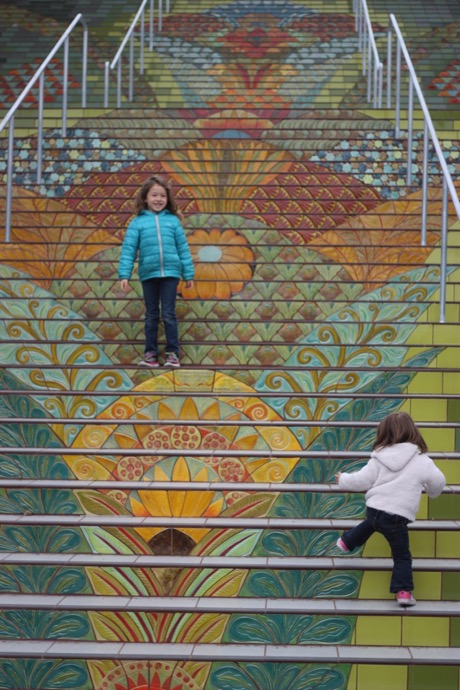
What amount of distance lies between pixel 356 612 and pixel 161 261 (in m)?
2.51

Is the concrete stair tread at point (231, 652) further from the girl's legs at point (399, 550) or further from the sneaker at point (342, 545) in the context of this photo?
the sneaker at point (342, 545)

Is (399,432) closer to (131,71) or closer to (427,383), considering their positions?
(427,383)

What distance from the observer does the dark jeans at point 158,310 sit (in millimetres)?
5895

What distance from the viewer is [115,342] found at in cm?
→ 612

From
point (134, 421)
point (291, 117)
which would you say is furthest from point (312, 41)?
point (134, 421)

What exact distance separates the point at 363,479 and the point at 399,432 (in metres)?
0.27

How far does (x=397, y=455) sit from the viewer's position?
14.5 feet

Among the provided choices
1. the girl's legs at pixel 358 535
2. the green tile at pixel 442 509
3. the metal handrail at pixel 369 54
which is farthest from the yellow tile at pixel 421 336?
the metal handrail at pixel 369 54

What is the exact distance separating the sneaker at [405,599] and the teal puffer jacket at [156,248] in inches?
95.5

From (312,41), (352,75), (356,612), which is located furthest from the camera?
(312,41)

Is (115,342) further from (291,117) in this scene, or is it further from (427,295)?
(291,117)

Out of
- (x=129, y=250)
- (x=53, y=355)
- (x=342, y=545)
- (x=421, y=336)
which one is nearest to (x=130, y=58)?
(x=129, y=250)

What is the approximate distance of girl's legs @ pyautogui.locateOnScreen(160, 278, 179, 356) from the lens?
19.3ft

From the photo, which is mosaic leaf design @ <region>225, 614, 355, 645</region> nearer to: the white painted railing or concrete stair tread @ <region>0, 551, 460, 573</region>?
concrete stair tread @ <region>0, 551, 460, 573</region>
